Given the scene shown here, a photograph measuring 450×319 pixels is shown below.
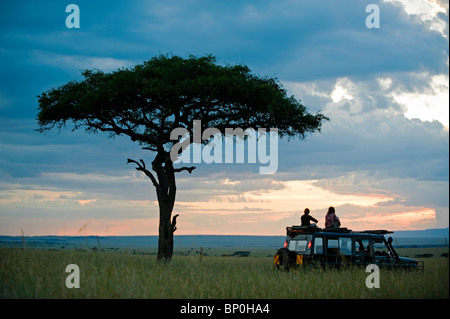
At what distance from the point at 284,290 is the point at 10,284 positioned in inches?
286

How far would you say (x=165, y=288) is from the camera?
12086 mm

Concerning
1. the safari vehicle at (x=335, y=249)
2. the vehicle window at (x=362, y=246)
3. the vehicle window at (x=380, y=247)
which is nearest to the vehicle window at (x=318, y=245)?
the safari vehicle at (x=335, y=249)

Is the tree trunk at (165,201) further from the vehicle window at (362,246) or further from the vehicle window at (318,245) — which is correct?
the vehicle window at (362,246)

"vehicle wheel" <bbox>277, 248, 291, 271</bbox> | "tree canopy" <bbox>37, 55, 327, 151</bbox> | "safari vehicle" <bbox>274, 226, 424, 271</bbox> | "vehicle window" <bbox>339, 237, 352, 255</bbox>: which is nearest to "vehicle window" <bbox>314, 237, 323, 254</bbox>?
"safari vehicle" <bbox>274, 226, 424, 271</bbox>

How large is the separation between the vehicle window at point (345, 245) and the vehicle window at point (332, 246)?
18 cm

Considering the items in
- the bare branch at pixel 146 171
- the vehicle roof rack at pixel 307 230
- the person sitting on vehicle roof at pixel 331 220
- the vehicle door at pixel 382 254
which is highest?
the bare branch at pixel 146 171

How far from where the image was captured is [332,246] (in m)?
17.5

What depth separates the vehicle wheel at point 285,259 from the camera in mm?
17406

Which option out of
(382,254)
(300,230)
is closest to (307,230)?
(300,230)

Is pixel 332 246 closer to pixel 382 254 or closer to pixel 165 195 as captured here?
pixel 382 254

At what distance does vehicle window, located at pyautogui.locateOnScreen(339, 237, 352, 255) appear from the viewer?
58.1 ft
